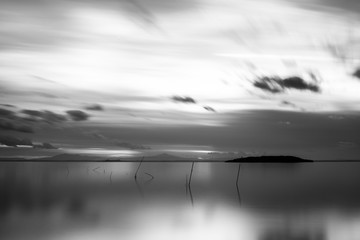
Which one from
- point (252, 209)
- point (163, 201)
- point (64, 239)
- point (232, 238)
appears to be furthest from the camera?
point (163, 201)

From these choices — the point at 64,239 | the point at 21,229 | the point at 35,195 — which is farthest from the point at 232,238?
the point at 35,195

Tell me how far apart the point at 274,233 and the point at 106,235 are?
10.2 meters

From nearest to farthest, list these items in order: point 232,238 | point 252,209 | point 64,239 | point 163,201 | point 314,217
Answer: point 64,239, point 232,238, point 314,217, point 252,209, point 163,201

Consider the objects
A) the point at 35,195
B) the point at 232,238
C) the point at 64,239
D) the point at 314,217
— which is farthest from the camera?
the point at 35,195

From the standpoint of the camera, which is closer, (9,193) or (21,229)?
(21,229)

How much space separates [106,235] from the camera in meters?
28.5

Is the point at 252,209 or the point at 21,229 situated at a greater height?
the point at 252,209

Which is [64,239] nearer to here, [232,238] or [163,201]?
[232,238]

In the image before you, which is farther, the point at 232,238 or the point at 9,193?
the point at 9,193

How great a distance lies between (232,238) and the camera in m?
29.3

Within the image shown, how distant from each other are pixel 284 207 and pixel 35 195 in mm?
29422

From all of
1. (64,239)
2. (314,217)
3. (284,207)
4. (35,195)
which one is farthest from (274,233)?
(35,195)

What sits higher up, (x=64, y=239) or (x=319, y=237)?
(x=319, y=237)

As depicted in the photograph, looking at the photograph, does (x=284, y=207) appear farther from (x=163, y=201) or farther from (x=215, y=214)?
(x=163, y=201)
